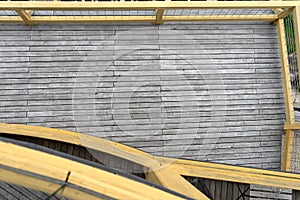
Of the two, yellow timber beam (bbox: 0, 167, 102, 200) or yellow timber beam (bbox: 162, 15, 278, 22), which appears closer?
yellow timber beam (bbox: 0, 167, 102, 200)

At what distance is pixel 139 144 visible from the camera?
124 inches

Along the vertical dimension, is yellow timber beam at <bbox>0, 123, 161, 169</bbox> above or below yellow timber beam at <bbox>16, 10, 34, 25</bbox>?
below

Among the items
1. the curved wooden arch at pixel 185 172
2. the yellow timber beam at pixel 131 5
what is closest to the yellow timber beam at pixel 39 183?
the curved wooden arch at pixel 185 172

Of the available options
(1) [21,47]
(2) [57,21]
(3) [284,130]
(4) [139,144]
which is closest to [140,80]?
(4) [139,144]

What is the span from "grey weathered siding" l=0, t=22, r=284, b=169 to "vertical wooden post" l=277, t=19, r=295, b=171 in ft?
0.33

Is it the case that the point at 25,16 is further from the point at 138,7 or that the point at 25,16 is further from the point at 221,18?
the point at 221,18

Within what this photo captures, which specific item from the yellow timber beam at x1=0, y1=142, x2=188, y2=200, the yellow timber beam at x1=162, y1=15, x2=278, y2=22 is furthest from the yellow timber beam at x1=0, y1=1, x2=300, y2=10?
the yellow timber beam at x1=0, y1=142, x2=188, y2=200

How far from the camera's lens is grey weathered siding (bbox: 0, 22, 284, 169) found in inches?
127

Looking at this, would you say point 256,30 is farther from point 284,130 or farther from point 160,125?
point 160,125

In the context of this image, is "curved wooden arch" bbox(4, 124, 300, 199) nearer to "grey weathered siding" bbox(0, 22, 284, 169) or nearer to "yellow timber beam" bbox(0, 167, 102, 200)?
"grey weathered siding" bbox(0, 22, 284, 169)

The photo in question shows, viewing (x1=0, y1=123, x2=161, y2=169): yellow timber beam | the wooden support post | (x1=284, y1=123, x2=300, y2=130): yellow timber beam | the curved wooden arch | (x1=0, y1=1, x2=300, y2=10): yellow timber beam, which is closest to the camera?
the curved wooden arch

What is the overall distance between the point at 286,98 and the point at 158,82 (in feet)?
5.59

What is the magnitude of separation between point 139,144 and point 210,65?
1364 millimetres

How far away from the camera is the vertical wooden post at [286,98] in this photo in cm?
351
